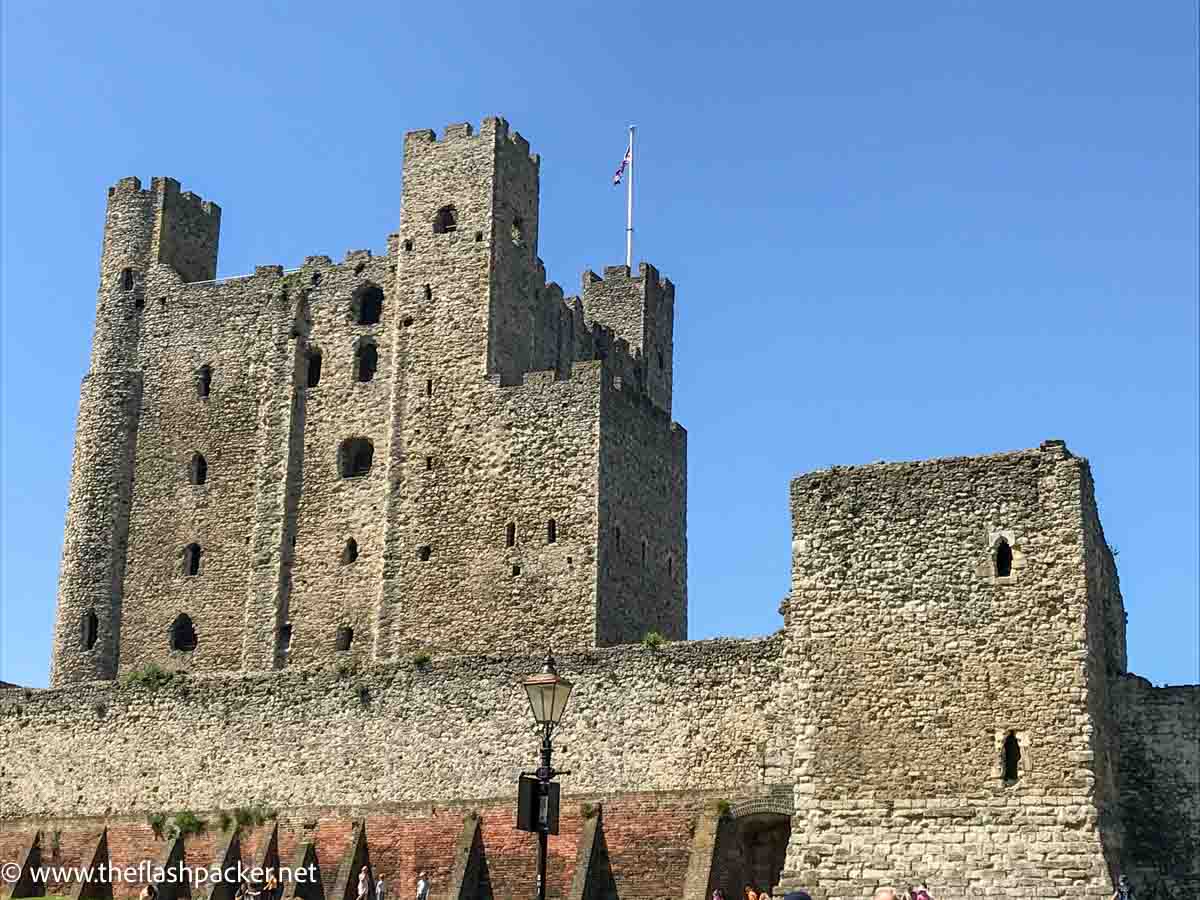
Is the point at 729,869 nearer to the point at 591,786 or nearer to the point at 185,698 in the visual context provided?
the point at 591,786

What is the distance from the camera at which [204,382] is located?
5416cm

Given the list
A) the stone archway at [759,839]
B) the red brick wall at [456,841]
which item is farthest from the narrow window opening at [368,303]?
the stone archway at [759,839]

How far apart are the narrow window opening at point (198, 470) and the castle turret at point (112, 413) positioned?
1.77 meters

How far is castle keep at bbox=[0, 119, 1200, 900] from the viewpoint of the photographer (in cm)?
3322

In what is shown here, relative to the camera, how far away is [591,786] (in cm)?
3938

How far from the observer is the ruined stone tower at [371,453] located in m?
47.7

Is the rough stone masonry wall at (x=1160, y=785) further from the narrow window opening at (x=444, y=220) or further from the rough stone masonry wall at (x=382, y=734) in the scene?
the narrow window opening at (x=444, y=220)

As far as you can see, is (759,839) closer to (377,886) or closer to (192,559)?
(377,886)

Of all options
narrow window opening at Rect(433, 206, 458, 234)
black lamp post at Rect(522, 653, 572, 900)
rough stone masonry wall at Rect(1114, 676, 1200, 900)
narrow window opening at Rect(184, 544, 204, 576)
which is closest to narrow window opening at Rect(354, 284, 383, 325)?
narrow window opening at Rect(433, 206, 458, 234)

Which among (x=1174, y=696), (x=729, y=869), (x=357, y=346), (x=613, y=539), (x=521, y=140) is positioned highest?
(x=521, y=140)

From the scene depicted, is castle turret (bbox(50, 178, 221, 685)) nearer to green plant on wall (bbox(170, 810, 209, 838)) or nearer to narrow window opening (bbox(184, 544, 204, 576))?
narrow window opening (bbox(184, 544, 204, 576))

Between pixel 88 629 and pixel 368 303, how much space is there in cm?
1075

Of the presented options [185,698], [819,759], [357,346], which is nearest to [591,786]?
[819,759]

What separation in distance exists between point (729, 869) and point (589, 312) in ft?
79.6
